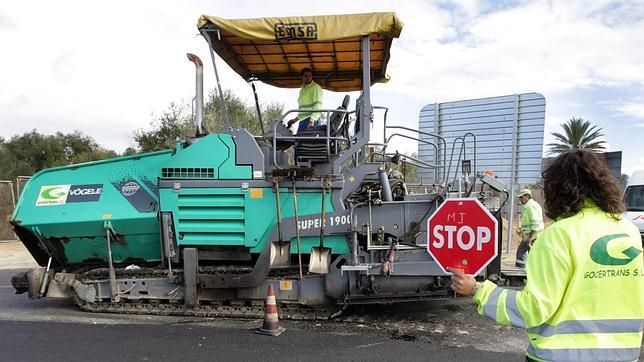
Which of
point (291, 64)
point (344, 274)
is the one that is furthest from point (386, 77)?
point (344, 274)

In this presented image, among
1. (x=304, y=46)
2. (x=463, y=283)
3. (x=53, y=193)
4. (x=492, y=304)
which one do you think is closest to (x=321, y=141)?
(x=304, y=46)

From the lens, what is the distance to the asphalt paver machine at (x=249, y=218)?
5.15 m

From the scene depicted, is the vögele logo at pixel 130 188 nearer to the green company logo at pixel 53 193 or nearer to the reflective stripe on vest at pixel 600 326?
the green company logo at pixel 53 193

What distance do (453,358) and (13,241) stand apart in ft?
48.4

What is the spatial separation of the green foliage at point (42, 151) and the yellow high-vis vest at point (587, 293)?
31.6m

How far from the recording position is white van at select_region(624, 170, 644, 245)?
41.8 feet

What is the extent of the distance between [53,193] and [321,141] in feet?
11.0

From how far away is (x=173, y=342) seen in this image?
15.3 ft

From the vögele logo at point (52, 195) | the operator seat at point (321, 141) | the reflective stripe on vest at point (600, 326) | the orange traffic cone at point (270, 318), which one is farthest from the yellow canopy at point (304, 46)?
the reflective stripe on vest at point (600, 326)

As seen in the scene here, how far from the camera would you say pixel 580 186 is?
1.87 meters

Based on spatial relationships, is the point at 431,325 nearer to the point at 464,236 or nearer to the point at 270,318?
the point at 270,318

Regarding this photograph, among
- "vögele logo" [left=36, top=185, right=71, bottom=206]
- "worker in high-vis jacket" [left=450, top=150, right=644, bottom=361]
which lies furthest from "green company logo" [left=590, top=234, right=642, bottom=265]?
"vögele logo" [left=36, top=185, right=71, bottom=206]

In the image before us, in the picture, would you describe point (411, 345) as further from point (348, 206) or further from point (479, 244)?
point (479, 244)

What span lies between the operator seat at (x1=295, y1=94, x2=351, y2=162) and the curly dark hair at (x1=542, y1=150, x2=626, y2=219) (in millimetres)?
3476
